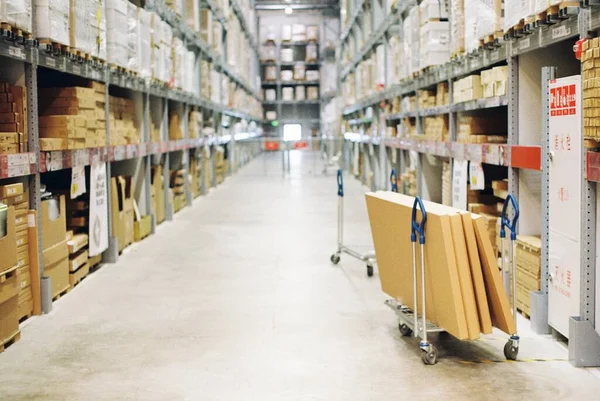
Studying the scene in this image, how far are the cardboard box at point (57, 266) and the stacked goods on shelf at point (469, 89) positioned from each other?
3.96 metres

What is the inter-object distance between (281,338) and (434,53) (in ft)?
14.8

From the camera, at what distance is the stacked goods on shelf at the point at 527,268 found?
15.4 feet

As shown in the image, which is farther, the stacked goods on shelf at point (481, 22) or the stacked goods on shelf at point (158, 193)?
the stacked goods on shelf at point (158, 193)

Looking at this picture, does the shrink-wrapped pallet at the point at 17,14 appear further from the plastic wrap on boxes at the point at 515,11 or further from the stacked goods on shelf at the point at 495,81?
the stacked goods on shelf at the point at 495,81

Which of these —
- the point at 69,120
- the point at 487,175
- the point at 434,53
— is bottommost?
the point at 487,175

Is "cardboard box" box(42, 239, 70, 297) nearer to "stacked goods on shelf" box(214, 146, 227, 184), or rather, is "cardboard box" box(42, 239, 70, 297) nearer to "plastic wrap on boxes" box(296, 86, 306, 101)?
"stacked goods on shelf" box(214, 146, 227, 184)

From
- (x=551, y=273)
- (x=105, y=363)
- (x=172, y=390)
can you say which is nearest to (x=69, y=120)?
(x=105, y=363)

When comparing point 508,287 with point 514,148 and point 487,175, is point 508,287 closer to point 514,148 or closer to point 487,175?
point 514,148

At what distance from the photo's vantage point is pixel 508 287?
203 inches

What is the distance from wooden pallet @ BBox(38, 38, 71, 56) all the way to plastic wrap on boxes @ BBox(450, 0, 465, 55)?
3.68m

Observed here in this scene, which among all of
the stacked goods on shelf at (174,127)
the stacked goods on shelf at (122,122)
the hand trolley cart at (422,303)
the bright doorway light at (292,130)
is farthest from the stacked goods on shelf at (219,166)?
the bright doorway light at (292,130)

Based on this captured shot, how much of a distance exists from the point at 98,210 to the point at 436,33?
4192mm

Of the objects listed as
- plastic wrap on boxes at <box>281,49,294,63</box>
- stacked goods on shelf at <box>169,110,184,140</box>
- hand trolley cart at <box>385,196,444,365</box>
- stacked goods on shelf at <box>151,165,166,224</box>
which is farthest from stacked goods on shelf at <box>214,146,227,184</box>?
plastic wrap on boxes at <box>281,49,294,63</box>

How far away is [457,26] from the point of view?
269 inches
